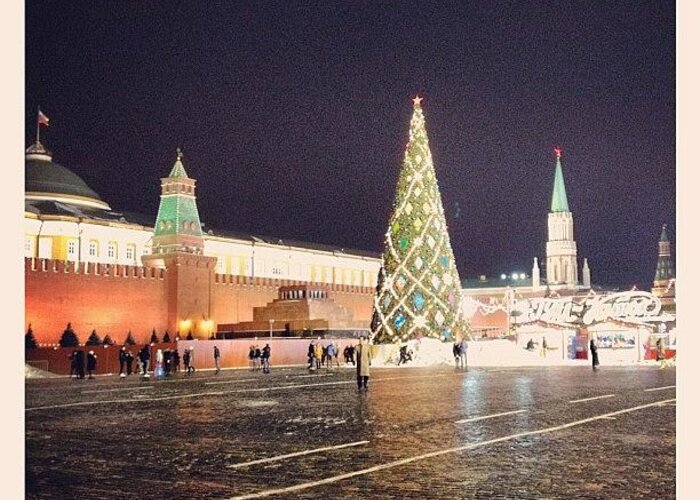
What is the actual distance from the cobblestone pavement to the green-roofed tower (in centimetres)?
2881

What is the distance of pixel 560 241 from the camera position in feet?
274

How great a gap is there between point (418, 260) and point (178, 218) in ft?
63.6

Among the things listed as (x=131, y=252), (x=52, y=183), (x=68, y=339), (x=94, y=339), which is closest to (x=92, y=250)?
(x=131, y=252)

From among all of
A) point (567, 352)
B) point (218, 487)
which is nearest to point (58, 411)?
point (218, 487)

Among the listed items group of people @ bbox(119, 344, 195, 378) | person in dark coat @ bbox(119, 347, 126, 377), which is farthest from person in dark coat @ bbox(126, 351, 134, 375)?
person in dark coat @ bbox(119, 347, 126, 377)

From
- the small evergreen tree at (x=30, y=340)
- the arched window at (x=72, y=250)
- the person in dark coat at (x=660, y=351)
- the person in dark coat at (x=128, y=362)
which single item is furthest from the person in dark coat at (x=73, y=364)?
the arched window at (x=72, y=250)

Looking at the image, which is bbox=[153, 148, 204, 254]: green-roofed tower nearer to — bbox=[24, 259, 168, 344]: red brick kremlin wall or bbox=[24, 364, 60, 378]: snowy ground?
bbox=[24, 259, 168, 344]: red brick kremlin wall

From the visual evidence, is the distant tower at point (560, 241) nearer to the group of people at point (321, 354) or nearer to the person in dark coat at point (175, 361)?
the group of people at point (321, 354)

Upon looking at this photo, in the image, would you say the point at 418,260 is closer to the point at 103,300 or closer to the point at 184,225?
the point at 103,300

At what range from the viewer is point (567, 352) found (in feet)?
110

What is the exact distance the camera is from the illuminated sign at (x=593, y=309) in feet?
97.7

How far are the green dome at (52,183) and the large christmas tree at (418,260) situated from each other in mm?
28707
